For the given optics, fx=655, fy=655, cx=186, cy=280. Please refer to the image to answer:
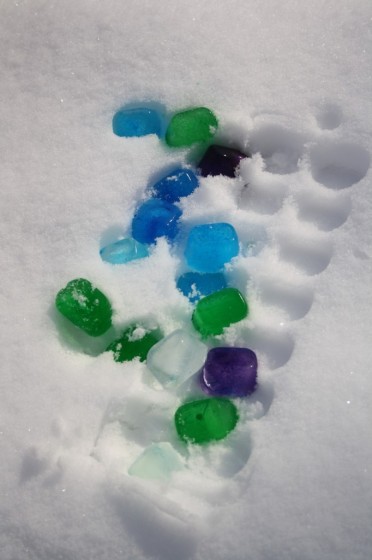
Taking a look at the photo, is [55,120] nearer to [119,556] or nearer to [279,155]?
[279,155]

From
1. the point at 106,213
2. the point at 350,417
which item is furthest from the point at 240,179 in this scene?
the point at 350,417

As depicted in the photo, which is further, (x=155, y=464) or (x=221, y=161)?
(x=221, y=161)

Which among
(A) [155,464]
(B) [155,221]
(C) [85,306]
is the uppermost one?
(B) [155,221]

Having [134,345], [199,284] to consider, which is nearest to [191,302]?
[199,284]

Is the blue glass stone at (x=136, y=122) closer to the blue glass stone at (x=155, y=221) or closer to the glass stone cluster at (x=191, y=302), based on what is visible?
the glass stone cluster at (x=191, y=302)

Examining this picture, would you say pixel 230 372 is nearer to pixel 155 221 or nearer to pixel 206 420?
pixel 206 420

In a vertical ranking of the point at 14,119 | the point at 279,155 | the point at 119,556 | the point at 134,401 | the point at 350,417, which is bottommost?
the point at 119,556

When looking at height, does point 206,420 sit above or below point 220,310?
below

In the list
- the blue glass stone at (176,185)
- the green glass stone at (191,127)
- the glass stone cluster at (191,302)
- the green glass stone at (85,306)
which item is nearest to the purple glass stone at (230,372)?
the glass stone cluster at (191,302)
